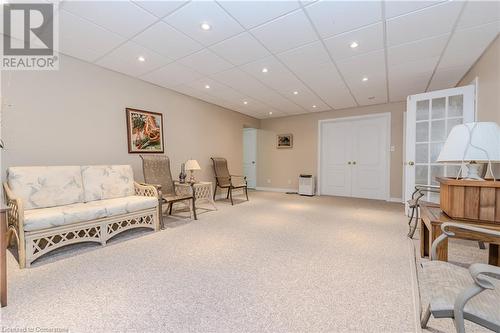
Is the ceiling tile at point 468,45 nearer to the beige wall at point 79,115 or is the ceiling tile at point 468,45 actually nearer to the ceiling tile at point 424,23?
the ceiling tile at point 424,23

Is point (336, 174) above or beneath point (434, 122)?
beneath

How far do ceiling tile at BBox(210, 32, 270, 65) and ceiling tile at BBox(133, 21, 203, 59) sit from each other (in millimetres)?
283

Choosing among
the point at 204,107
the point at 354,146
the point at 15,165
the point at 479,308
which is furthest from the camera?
the point at 354,146

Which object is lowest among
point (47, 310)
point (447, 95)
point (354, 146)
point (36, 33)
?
point (47, 310)

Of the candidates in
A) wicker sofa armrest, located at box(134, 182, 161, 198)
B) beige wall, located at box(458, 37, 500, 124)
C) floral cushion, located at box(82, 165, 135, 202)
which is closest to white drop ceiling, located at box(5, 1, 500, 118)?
beige wall, located at box(458, 37, 500, 124)

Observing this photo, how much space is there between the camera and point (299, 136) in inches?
260

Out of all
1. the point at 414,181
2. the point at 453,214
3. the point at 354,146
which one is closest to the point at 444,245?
the point at 453,214

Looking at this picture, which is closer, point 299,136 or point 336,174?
point 336,174

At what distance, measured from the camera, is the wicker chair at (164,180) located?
3.66m

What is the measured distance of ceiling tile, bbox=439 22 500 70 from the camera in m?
2.33

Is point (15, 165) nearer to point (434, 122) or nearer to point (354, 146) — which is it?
point (434, 122)

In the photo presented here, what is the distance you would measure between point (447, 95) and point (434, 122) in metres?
0.42

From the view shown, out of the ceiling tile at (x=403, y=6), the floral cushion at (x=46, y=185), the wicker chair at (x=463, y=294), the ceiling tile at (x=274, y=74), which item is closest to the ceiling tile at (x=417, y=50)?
the ceiling tile at (x=403, y=6)

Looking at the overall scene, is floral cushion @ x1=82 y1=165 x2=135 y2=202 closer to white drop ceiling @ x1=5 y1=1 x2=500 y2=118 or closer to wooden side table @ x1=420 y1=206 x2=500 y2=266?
white drop ceiling @ x1=5 y1=1 x2=500 y2=118
